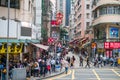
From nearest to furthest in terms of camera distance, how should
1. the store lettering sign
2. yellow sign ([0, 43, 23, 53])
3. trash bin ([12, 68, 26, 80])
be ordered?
trash bin ([12, 68, 26, 80])
yellow sign ([0, 43, 23, 53])
the store lettering sign

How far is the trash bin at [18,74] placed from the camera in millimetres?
27367

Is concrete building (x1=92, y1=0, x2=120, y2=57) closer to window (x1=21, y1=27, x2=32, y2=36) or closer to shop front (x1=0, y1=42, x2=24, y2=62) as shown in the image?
window (x1=21, y1=27, x2=32, y2=36)

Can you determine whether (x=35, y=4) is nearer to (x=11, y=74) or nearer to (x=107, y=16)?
(x=107, y=16)

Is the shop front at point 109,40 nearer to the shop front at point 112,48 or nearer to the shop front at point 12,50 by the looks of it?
the shop front at point 112,48

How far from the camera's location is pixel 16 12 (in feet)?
115

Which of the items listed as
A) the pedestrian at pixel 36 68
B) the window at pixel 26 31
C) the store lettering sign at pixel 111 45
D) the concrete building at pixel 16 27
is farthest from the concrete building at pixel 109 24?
the pedestrian at pixel 36 68

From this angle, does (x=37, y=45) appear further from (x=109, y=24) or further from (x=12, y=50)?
A: (x=109, y=24)

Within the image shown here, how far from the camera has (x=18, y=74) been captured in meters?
27.7

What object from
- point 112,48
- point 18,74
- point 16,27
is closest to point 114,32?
point 112,48

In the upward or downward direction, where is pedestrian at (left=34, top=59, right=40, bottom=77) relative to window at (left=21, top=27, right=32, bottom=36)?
downward

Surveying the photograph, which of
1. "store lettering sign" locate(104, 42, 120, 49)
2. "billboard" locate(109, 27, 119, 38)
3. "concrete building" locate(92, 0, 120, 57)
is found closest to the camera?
"store lettering sign" locate(104, 42, 120, 49)

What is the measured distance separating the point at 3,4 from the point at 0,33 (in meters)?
3.72

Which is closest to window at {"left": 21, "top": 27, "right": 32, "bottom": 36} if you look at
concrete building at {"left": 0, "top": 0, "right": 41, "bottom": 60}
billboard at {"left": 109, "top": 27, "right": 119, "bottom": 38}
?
concrete building at {"left": 0, "top": 0, "right": 41, "bottom": 60}

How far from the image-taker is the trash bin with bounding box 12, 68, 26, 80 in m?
27.4
